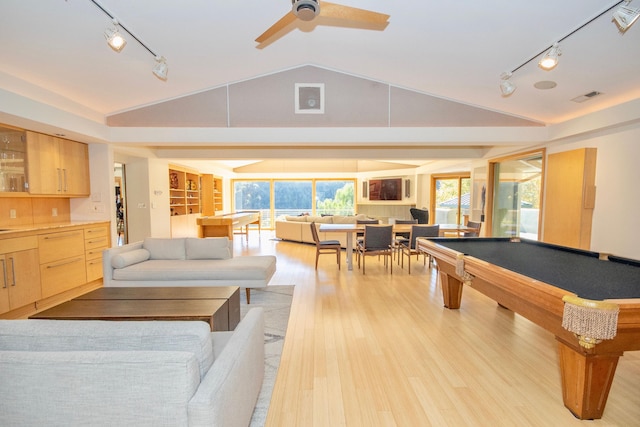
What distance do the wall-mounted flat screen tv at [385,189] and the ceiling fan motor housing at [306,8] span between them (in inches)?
331

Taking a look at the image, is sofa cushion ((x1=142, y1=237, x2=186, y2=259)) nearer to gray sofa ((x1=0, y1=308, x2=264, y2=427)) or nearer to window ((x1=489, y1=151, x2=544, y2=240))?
gray sofa ((x1=0, y1=308, x2=264, y2=427))

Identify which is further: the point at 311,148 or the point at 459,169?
the point at 459,169

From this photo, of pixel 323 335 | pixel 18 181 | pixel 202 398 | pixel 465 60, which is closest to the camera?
pixel 202 398

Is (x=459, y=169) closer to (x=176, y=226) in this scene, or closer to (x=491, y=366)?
(x=491, y=366)

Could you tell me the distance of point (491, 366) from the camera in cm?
228

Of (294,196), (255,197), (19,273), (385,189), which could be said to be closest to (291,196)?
(294,196)

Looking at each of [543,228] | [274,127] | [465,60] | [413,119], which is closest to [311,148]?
[274,127]

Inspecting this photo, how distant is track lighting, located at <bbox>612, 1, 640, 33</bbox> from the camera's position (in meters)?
2.08

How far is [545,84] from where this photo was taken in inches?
136

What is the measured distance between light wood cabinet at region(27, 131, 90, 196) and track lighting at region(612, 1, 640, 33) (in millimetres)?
6106

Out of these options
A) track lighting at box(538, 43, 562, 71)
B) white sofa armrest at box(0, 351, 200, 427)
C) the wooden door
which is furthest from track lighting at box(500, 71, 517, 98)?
white sofa armrest at box(0, 351, 200, 427)

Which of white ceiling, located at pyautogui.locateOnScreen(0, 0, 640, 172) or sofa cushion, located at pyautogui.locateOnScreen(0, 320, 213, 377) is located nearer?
sofa cushion, located at pyautogui.locateOnScreen(0, 320, 213, 377)

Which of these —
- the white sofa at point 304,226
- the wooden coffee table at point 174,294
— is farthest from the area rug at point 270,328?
the white sofa at point 304,226

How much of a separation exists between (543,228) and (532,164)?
1.25m
